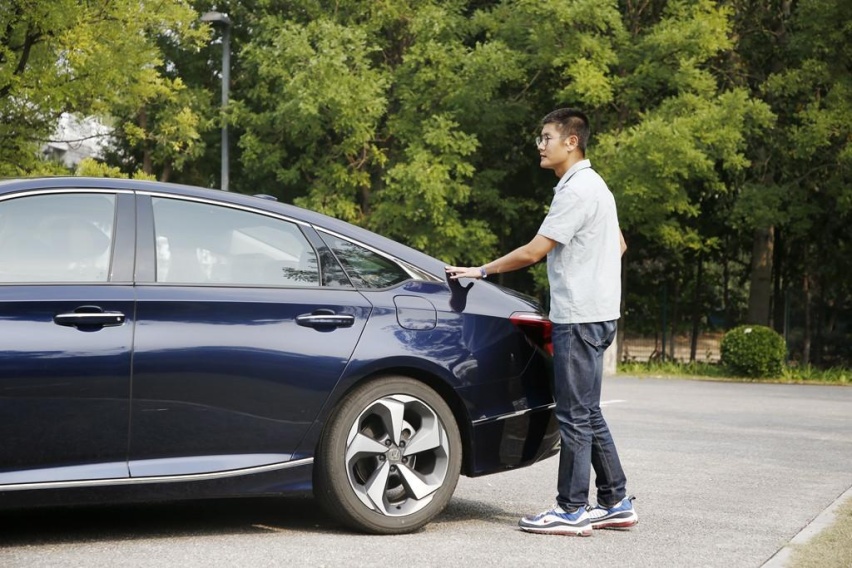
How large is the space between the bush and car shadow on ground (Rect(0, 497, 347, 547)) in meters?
16.6

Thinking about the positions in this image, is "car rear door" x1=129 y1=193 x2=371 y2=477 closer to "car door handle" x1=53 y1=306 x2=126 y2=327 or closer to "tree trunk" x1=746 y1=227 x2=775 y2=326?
"car door handle" x1=53 y1=306 x2=126 y2=327

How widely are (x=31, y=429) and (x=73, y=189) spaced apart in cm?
108

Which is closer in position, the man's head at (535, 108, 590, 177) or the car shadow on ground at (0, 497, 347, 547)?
the car shadow on ground at (0, 497, 347, 547)

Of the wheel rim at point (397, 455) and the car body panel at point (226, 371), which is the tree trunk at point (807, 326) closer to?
the wheel rim at point (397, 455)

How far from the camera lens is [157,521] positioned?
6.14 meters

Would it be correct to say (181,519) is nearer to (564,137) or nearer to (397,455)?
(397,455)

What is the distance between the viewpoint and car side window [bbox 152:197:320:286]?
555cm

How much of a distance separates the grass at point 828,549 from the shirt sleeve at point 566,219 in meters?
1.77

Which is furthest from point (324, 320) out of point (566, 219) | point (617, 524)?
point (617, 524)

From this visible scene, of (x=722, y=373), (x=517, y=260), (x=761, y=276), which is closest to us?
(x=517, y=260)

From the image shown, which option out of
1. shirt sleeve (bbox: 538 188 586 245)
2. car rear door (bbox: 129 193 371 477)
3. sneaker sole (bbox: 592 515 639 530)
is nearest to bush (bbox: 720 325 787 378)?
sneaker sole (bbox: 592 515 639 530)

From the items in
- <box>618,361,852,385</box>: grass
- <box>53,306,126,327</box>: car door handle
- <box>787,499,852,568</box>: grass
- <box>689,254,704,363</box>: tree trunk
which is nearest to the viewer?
<box>53,306,126,327</box>: car door handle

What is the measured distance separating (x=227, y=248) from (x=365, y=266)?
67cm

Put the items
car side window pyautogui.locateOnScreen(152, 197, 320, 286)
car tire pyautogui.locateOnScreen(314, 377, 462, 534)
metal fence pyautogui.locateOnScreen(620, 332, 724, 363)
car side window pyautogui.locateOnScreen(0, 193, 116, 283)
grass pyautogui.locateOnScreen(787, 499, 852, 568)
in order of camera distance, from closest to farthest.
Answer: car side window pyautogui.locateOnScreen(0, 193, 116, 283), grass pyautogui.locateOnScreen(787, 499, 852, 568), car side window pyautogui.locateOnScreen(152, 197, 320, 286), car tire pyautogui.locateOnScreen(314, 377, 462, 534), metal fence pyautogui.locateOnScreen(620, 332, 724, 363)
